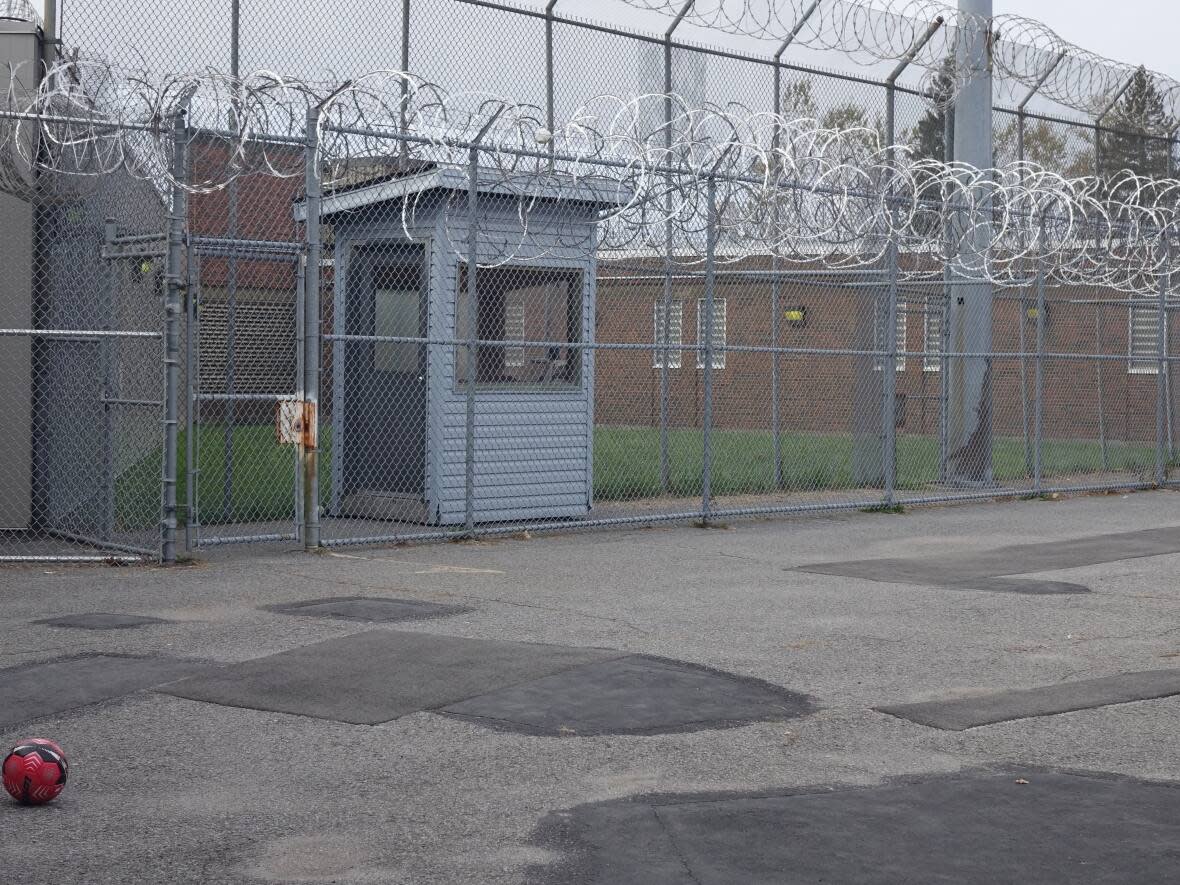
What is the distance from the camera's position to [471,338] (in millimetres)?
12281

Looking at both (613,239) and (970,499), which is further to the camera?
A: (970,499)

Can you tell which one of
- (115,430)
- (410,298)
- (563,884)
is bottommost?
(563,884)

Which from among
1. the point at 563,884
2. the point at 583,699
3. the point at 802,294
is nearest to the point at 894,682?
the point at 583,699

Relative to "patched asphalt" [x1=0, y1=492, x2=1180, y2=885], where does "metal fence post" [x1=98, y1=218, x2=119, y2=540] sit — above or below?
above

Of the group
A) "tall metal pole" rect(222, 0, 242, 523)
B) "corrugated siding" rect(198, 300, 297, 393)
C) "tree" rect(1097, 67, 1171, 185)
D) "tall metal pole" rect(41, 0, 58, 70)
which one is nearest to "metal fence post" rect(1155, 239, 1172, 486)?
"tree" rect(1097, 67, 1171, 185)

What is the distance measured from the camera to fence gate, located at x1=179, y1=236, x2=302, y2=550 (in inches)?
451

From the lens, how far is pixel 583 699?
6.67 meters

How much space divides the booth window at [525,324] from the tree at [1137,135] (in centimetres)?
1185

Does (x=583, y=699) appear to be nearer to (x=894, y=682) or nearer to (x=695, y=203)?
(x=894, y=682)

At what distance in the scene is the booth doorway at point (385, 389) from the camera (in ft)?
43.4

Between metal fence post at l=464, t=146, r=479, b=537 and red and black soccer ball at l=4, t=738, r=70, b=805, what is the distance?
7305 millimetres

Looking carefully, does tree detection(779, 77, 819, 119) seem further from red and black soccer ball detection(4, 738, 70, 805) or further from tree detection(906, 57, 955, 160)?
red and black soccer ball detection(4, 738, 70, 805)

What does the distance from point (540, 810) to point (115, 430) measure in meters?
7.52

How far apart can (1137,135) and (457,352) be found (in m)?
14.3
